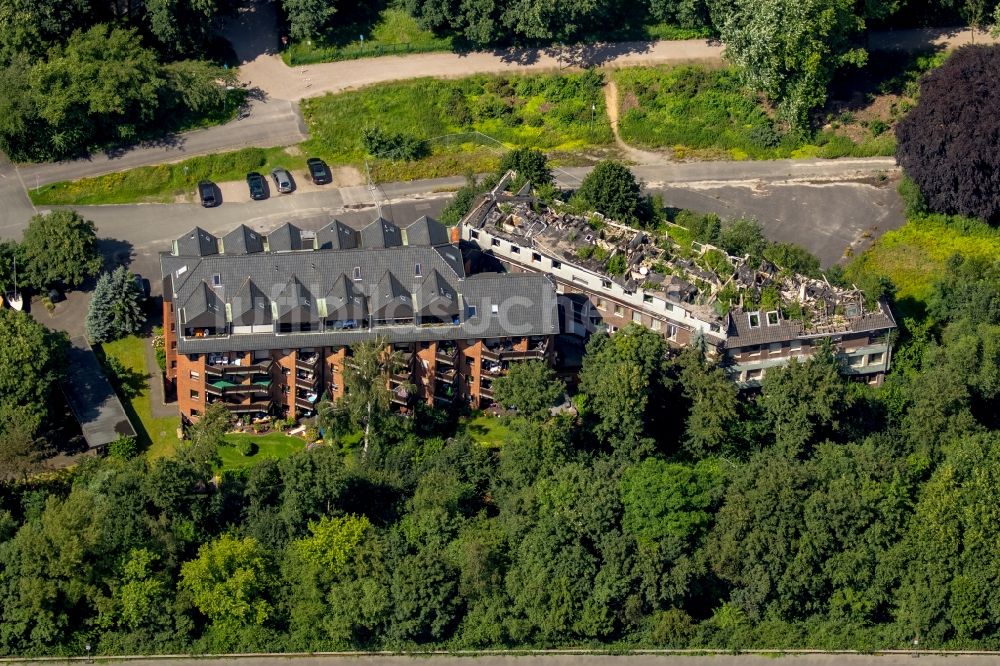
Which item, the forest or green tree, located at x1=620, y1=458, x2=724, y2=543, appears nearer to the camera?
the forest

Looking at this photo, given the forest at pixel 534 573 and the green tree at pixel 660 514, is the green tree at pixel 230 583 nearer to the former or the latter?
the forest at pixel 534 573

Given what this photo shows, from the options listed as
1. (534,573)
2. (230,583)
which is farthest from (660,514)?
(230,583)

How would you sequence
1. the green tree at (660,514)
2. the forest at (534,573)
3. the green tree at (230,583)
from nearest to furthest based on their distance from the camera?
the green tree at (230,583) → the forest at (534,573) → the green tree at (660,514)

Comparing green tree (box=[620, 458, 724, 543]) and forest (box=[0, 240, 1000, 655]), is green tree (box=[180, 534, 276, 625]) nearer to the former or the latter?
forest (box=[0, 240, 1000, 655])

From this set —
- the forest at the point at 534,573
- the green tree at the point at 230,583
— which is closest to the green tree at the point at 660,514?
the forest at the point at 534,573

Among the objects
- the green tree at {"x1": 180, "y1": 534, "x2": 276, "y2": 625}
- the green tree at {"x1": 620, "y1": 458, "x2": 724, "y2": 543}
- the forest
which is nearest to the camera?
the green tree at {"x1": 180, "y1": 534, "x2": 276, "y2": 625}

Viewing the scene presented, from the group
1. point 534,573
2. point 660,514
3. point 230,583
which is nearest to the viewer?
point 230,583

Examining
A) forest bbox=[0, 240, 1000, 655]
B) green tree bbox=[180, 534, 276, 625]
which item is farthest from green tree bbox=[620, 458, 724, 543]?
green tree bbox=[180, 534, 276, 625]

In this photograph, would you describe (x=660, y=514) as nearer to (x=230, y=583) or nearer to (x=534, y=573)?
(x=534, y=573)

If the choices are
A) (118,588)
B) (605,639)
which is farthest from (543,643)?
(118,588)

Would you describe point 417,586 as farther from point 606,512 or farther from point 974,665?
point 974,665
